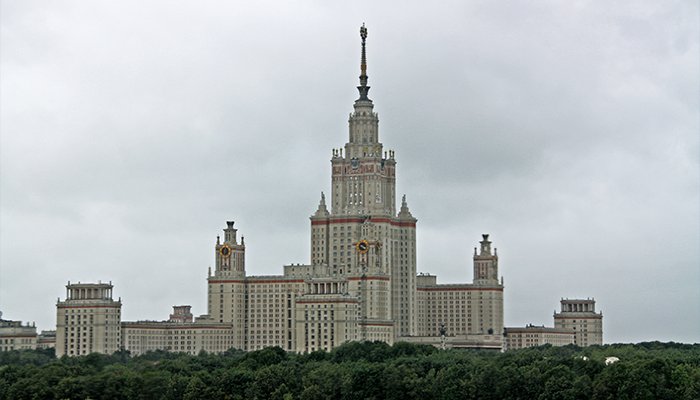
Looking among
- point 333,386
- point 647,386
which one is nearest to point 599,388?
point 647,386

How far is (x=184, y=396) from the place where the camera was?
19600 cm

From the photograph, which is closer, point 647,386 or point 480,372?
point 647,386

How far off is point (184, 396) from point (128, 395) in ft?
26.7

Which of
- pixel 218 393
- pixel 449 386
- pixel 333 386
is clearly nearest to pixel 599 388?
pixel 449 386

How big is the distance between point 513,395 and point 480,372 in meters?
8.01

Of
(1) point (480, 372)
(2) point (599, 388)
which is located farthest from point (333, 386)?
(2) point (599, 388)

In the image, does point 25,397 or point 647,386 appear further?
point 25,397

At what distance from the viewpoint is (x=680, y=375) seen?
188625 millimetres

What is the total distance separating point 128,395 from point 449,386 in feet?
131

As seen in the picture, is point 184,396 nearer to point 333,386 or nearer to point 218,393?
point 218,393

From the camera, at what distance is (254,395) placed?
19450 cm

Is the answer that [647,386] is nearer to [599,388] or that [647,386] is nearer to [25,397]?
[599,388]

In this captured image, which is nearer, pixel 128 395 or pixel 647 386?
pixel 647 386

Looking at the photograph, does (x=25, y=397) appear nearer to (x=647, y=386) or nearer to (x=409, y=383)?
(x=409, y=383)
